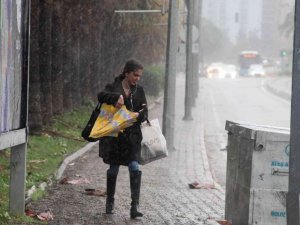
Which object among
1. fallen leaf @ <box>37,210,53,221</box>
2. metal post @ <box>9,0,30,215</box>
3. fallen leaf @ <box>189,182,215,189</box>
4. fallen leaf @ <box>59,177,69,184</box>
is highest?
metal post @ <box>9,0,30,215</box>

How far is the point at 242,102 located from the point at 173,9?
26.8 meters

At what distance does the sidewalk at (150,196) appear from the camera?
921cm

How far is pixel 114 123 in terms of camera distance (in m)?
8.76

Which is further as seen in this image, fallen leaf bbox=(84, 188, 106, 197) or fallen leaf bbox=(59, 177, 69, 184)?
fallen leaf bbox=(59, 177, 69, 184)

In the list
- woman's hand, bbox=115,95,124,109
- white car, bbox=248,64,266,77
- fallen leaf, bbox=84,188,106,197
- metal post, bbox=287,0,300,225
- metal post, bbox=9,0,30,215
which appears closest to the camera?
metal post, bbox=287,0,300,225

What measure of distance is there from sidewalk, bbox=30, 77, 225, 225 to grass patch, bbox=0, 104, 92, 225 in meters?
0.22

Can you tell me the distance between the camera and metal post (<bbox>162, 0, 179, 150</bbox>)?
1744cm

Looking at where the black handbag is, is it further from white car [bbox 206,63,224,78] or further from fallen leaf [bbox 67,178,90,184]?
white car [bbox 206,63,224,78]

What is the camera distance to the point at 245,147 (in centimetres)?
811

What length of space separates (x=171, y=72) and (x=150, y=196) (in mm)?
6820

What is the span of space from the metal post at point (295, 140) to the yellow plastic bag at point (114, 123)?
2.91 meters

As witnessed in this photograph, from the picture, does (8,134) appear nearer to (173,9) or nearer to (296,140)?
(296,140)

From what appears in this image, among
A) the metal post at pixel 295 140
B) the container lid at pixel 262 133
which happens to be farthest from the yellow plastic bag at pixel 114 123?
the metal post at pixel 295 140

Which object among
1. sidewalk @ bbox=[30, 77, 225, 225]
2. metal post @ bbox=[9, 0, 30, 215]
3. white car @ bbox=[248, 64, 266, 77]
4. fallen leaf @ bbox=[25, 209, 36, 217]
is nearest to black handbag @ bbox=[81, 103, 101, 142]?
metal post @ bbox=[9, 0, 30, 215]
